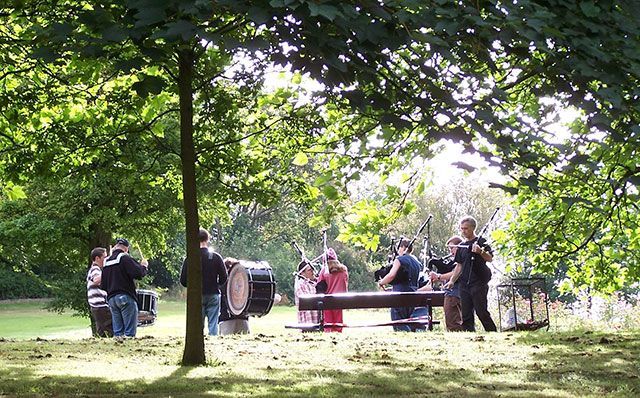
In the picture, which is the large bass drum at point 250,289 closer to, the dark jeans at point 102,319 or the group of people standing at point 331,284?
the group of people standing at point 331,284

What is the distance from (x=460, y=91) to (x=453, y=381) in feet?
8.34

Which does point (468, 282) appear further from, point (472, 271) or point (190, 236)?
point (190, 236)

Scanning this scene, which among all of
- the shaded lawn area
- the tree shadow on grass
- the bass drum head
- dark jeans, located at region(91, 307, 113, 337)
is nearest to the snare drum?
the bass drum head

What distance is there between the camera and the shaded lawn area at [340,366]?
7781 millimetres

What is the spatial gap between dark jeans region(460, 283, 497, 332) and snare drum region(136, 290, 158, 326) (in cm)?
1016

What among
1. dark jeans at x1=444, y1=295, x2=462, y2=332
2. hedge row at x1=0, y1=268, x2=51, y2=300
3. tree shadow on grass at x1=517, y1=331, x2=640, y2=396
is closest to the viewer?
tree shadow on grass at x1=517, y1=331, x2=640, y2=396

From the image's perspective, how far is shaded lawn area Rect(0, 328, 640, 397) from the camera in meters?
7.78

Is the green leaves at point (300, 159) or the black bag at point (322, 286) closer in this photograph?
the green leaves at point (300, 159)

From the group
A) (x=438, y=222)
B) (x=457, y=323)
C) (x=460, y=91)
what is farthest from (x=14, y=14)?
(x=438, y=222)

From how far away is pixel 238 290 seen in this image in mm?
18422

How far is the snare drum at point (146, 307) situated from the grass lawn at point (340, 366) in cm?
923

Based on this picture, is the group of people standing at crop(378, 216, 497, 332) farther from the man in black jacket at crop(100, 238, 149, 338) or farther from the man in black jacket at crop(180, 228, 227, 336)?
the man in black jacket at crop(100, 238, 149, 338)

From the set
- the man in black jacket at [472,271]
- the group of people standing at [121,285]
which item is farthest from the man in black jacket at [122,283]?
the man in black jacket at [472,271]

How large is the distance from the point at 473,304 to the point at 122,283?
17.5 feet
